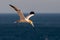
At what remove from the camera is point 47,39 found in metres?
119

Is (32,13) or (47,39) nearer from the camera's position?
(32,13)

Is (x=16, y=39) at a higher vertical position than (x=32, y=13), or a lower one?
lower

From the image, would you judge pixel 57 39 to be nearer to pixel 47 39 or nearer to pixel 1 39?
pixel 47 39

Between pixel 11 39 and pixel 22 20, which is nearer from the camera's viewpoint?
pixel 22 20

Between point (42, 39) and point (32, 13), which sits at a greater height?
point (32, 13)

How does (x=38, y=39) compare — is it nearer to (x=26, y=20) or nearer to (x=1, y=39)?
(x=1, y=39)

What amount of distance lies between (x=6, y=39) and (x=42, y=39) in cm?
1511

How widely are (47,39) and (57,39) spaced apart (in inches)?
171

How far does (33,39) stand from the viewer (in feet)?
397

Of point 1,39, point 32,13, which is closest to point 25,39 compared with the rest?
point 1,39

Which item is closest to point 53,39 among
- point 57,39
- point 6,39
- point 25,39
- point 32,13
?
point 57,39

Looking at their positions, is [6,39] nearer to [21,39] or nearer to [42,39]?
[21,39]

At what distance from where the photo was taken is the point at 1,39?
120 metres

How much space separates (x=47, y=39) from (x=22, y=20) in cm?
9751
